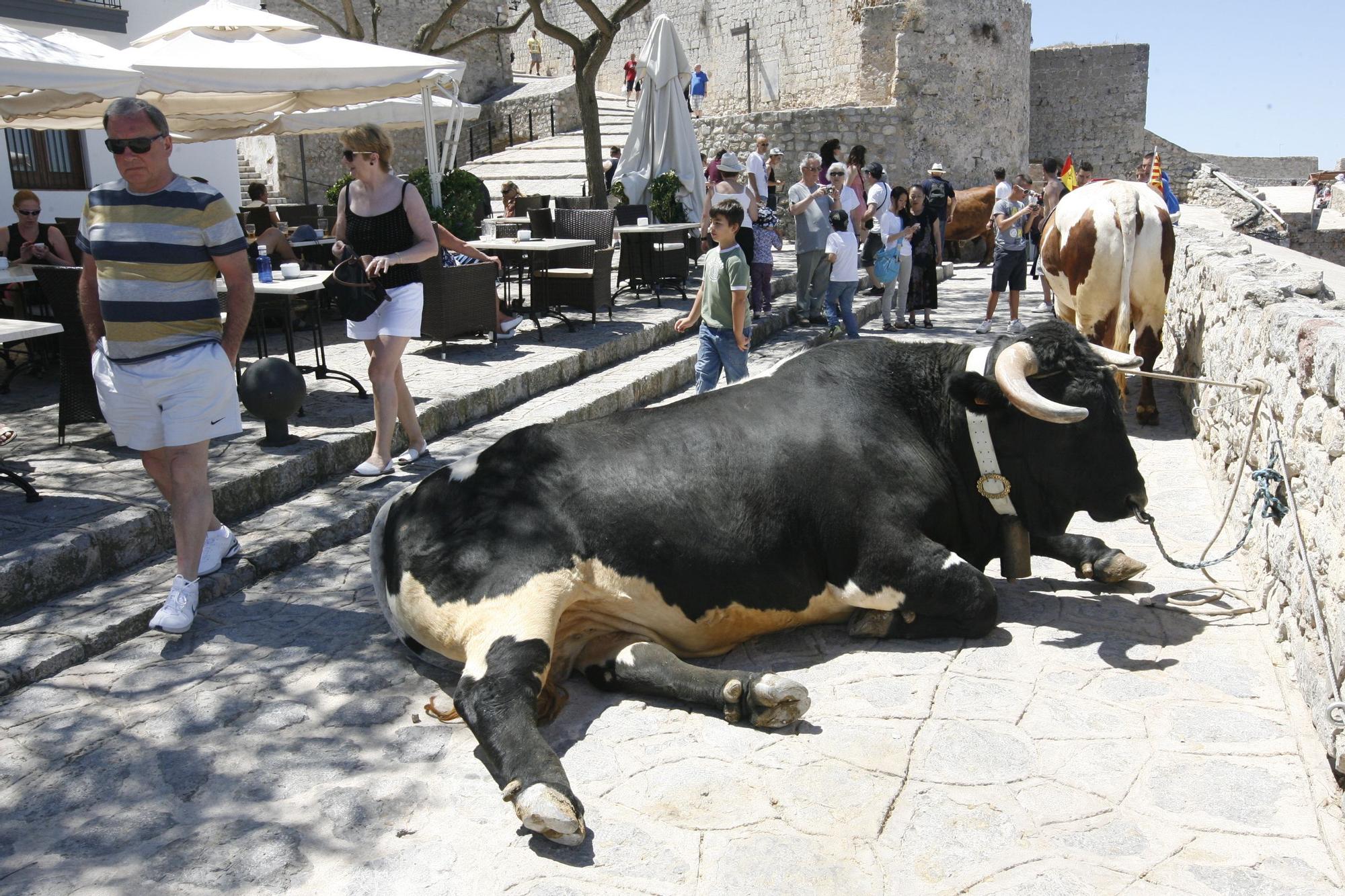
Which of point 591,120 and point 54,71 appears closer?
point 54,71

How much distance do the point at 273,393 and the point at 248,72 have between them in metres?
4.08

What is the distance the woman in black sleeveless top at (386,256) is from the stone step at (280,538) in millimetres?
330

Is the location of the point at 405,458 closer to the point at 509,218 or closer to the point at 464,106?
the point at 464,106

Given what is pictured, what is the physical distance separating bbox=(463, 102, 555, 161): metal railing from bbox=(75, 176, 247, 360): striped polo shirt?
86.8 ft

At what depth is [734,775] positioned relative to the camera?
3.05 meters

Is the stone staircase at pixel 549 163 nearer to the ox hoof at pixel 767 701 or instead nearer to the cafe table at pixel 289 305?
the cafe table at pixel 289 305

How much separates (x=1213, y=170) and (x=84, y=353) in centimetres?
3490

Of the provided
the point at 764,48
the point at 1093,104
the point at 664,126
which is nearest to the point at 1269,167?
the point at 1093,104

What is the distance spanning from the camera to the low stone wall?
3170mm

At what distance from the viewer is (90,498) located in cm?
495

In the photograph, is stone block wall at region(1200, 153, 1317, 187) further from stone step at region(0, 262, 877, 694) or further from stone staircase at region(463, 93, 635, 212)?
stone step at region(0, 262, 877, 694)

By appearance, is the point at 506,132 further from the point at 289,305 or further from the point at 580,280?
the point at 289,305

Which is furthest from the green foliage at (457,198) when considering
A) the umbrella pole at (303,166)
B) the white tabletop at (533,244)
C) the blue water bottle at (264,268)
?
the umbrella pole at (303,166)

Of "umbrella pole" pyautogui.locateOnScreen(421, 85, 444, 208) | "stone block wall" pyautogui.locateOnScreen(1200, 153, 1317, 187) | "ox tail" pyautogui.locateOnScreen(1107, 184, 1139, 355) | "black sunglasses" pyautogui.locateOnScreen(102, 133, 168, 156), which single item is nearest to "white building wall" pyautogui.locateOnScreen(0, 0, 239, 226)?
"umbrella pole" pyautogui.locateOnScreen(421, 85, 444, 208)
